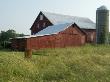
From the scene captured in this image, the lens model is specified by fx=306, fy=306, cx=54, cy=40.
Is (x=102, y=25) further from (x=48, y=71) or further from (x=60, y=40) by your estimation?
(x=48, y=71)

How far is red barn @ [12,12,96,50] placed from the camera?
3428 centimetres

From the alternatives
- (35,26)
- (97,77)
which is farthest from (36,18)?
(97,77)

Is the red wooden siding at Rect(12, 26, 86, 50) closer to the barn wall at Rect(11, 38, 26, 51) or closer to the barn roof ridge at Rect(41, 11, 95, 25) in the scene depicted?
the barn wall at Rect(11, 38, 26, 51)

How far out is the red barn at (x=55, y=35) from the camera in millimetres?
34281

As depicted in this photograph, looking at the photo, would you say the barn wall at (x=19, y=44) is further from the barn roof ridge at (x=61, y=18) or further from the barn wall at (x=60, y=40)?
the barn roof ridge at (x=61, y=18)

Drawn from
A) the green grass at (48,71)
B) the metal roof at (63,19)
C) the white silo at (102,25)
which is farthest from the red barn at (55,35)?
the green grass at (48,71)

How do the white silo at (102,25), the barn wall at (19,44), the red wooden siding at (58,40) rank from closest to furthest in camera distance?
the red wooden siding at (58,40) < the barn wall at (19,44) < the white silo at (102,25)

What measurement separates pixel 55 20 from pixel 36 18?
562 cm

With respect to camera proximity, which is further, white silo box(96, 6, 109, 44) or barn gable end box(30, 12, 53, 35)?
barn gable end box(30, 12, 53, 35)

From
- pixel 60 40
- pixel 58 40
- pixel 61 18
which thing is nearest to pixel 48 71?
pixel 58 40

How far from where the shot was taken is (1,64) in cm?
1131

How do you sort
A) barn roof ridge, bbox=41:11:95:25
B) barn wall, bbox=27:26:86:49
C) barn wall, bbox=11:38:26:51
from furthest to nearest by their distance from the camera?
1. barn roof ridge, bbox=41:11:95:25
2. barn wall, bbox=11:38:26:51
3. barn wall, bbox=27:26:86:49

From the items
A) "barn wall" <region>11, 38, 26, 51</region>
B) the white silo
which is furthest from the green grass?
the white silo

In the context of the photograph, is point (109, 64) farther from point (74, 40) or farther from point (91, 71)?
point (74, 40)
